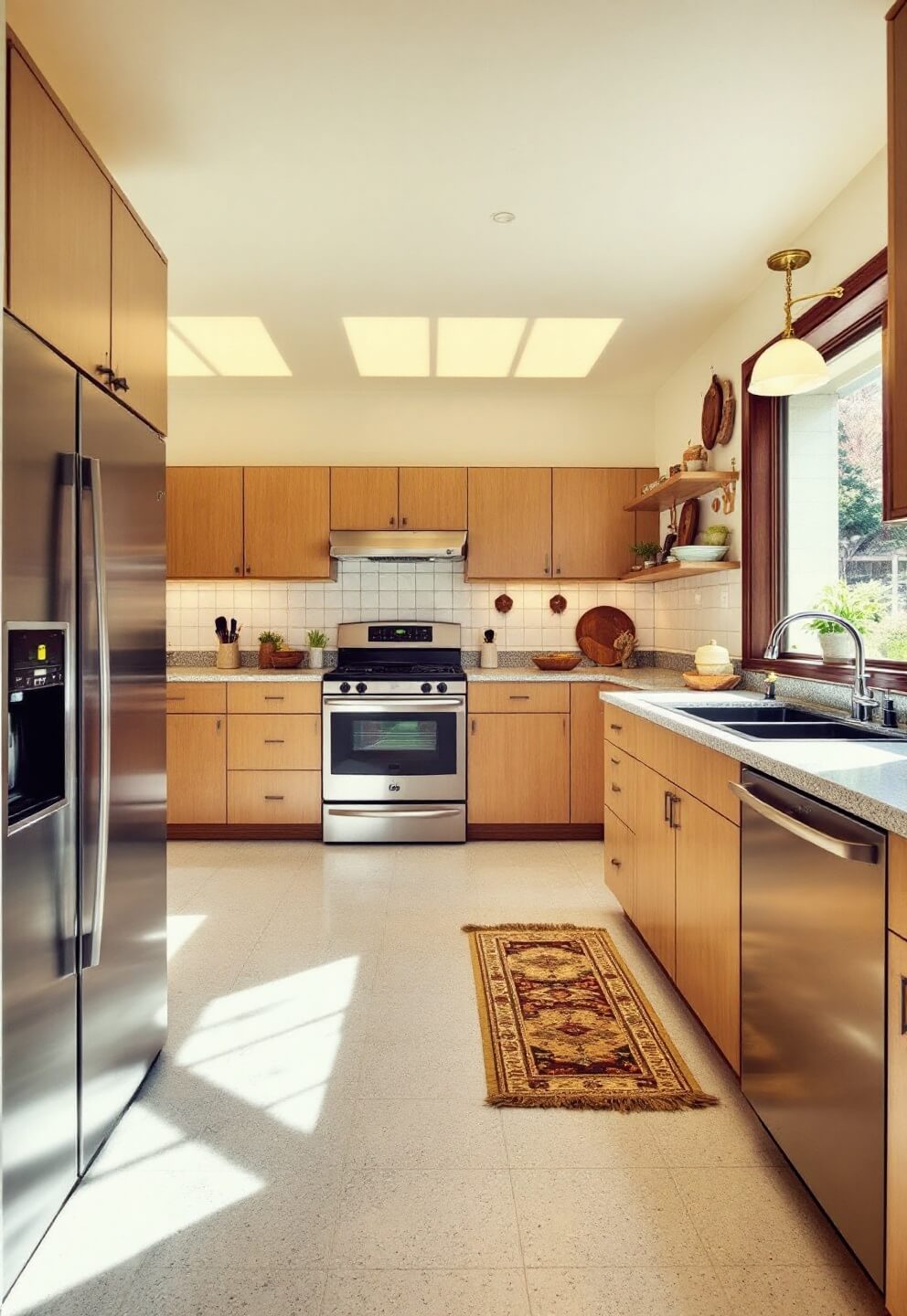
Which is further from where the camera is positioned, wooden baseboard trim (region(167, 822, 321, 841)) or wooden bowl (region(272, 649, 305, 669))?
wooden bowl (region(272, 649, 305, 669))

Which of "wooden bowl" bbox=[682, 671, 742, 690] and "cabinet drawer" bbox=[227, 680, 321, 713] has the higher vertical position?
"wooden bowl" bbox=[682, 671, 742, 690]

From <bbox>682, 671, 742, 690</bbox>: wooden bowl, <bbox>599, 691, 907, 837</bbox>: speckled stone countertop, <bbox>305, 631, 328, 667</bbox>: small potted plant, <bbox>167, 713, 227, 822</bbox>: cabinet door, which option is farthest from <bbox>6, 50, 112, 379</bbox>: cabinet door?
<bbox>305, 631, 328, 667</bbox>: small potted plant

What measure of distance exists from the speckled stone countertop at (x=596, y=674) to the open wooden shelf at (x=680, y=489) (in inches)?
37.8

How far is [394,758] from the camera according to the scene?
15.0 feet

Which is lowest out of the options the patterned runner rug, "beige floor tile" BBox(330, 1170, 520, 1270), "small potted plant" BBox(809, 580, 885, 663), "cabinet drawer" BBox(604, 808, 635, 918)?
"beige floor tile" BBox(330, 1170, 520, 1270)

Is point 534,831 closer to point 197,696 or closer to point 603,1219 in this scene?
point 197,696

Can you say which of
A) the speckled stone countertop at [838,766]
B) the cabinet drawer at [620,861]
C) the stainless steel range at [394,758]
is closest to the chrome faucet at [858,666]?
the speckled stone countertop at [838,766]

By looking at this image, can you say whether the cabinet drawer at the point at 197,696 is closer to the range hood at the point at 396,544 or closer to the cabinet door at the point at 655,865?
the range hood at the point at 396,544

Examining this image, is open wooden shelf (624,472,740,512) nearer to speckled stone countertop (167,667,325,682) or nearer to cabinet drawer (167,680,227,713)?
speckled stone countertop (167,667,325,682)

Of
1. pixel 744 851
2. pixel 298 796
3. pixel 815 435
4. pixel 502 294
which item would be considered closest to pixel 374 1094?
pixel 744 851

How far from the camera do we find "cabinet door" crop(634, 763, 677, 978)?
2.61 meters

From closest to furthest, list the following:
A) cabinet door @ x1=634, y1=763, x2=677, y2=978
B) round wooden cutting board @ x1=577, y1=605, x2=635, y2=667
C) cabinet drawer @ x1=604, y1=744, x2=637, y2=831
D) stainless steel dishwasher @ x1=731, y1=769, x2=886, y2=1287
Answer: stainless steel dishwasher @ x1=731, y1=769, x2=886, y2=1287, cabinet door @ x1=634, y1=763, x2=677, y2=978, cabinet drawer @ x1=604, y1=744, x2=637, y2=831, round wooden cutting board @ x1=577, y1=605, x2=635, y2=667

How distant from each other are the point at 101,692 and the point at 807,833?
1458 millimetres

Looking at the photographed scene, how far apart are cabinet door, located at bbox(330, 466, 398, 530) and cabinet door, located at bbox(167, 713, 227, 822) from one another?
1.35 meters
